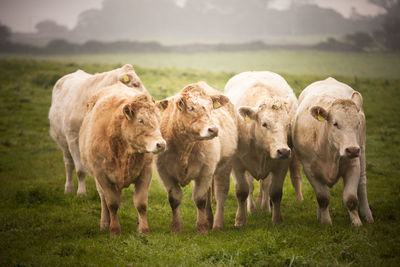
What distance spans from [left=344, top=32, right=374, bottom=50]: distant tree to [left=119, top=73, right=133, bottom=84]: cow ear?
76.5 ft

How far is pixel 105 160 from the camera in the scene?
5988 millimetres

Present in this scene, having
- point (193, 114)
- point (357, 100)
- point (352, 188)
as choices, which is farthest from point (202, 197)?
point (357, 100)

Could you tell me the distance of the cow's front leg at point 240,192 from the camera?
23.8 feet

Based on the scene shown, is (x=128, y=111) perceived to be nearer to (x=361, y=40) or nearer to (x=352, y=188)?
(x=352, y=188)

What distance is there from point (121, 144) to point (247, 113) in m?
2.13

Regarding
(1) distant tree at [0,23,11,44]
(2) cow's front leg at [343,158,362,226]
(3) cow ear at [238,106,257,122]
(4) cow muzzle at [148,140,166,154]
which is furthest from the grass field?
(1) distant tree at [0,23,11,44]

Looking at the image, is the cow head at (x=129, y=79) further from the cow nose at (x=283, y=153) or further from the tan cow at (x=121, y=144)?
the cow nose at (x=283, y=153)

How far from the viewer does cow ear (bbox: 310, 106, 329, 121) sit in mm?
6196

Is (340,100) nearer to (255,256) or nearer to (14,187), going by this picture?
(255,256)

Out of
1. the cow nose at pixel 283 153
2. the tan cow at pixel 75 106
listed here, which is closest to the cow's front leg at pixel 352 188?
the cow nose at pixel 283 153

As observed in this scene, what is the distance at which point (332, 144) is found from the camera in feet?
20.4

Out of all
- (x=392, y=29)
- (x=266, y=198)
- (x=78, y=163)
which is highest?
(x=392, y=29)

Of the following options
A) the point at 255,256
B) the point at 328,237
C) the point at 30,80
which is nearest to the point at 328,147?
the point at 328,237

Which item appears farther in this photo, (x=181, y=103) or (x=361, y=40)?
(x=361, y=40)
